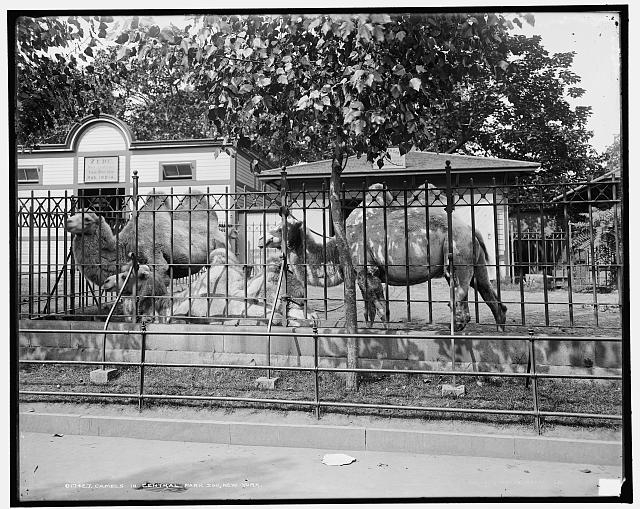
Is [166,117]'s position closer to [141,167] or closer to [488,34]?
[141,167]

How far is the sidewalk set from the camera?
16.1 feet

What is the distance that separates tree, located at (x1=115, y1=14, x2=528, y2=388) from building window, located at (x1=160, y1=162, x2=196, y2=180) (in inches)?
399

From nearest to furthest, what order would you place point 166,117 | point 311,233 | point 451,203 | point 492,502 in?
point 492,502, point 451,203, point 311,233, point 166,117

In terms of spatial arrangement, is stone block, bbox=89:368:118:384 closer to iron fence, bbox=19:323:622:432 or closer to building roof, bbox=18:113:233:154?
iron fence, bbox=19:323:622:432

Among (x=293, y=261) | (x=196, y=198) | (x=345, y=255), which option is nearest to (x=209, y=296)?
(x=293, y=261)

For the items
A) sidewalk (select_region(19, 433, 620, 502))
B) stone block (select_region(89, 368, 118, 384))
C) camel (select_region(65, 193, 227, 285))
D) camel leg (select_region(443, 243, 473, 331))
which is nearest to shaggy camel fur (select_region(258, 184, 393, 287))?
camel (select_region(65, 193, 227, 285))

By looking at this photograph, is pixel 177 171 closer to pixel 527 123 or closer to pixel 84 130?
pixel 84 130

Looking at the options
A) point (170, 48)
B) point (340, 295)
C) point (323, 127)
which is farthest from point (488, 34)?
point (340, 295)

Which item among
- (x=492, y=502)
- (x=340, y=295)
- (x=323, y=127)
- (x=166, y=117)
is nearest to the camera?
(x=492, y=502)

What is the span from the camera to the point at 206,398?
20.9 feet

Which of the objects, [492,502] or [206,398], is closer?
[492,502]

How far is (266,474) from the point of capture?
5328mm

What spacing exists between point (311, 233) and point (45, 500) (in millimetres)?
5948

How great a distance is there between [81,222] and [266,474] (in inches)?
249
